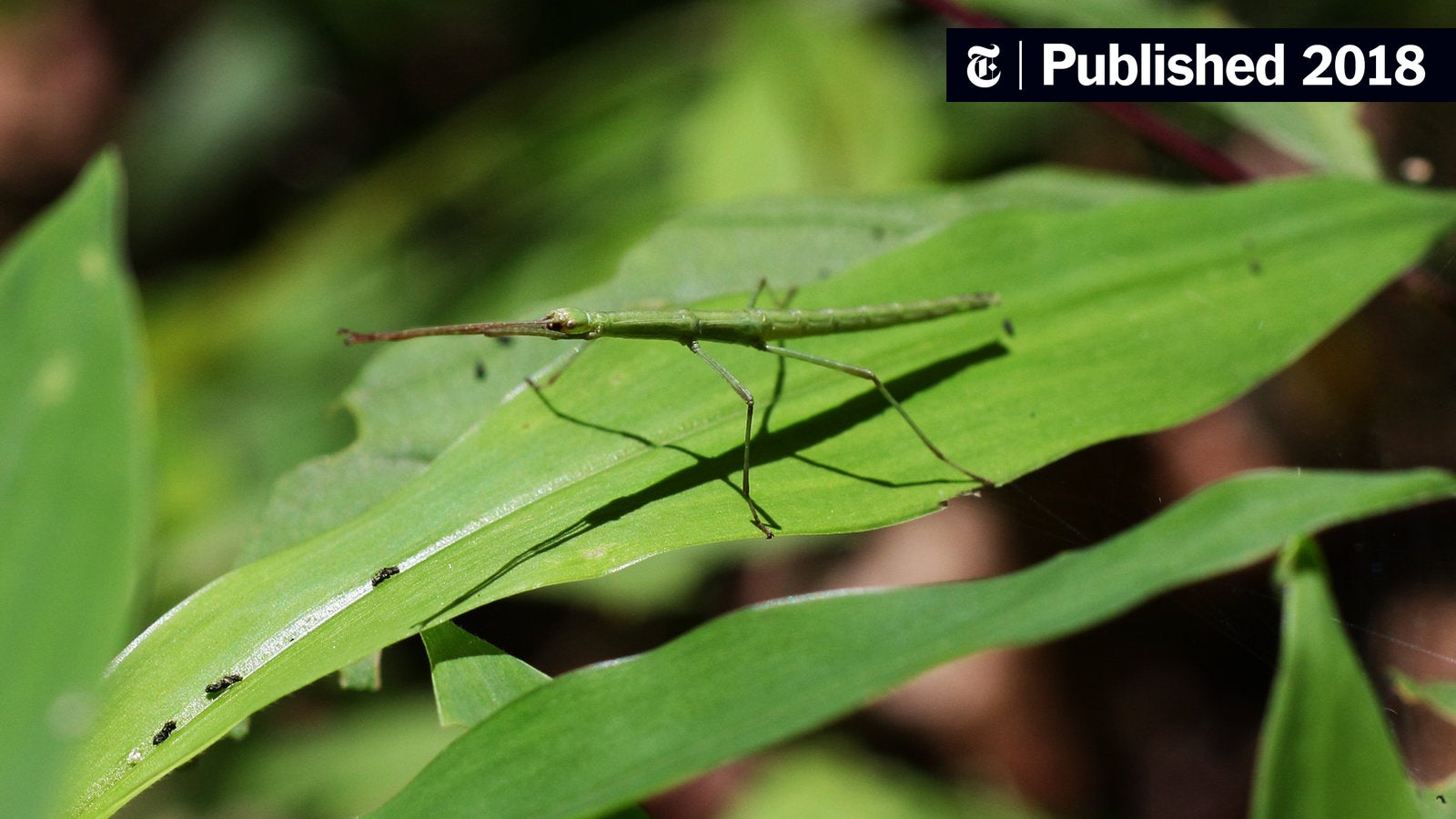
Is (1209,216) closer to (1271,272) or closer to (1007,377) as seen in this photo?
(1271,272)

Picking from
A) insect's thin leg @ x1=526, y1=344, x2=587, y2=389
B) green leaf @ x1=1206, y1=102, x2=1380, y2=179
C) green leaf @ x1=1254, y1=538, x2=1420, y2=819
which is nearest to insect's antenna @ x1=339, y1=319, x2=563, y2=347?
insect's thin leg @ x1=526, y1=344, x2=587, y2=389

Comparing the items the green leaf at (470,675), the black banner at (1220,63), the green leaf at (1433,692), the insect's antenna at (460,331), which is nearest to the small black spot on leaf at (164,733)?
the green leaf at (470,675)

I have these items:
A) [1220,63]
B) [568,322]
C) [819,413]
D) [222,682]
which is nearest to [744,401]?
[819,413]

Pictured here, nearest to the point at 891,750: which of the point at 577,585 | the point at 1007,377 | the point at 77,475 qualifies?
the point at 577,585

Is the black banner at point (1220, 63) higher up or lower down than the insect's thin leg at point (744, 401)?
higher up

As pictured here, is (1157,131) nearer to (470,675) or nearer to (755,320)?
(755,320)

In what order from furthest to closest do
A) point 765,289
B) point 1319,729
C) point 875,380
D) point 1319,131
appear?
point 1319,131, point 765,289, point 875,380, point 1319,729

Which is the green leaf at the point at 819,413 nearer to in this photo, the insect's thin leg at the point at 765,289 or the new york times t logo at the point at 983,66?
the insect's thin leg at the point at 765,289
